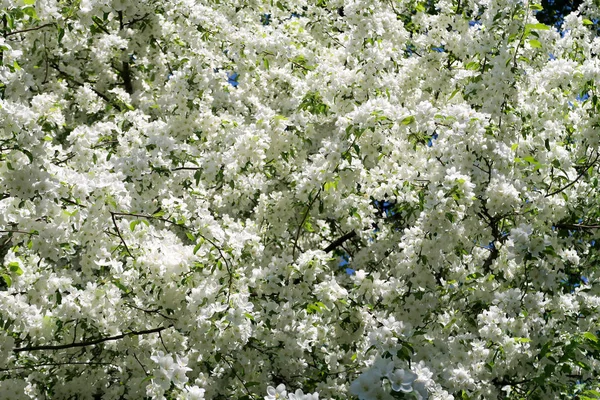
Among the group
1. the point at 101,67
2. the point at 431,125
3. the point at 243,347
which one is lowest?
the point at 243,347

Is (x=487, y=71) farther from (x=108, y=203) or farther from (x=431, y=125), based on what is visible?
(x=108, y=203)

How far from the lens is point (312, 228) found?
594cm

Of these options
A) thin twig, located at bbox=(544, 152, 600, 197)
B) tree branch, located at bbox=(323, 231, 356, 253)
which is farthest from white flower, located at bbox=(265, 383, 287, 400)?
tree branch, located at bbox=(323, 231, 356, 253)

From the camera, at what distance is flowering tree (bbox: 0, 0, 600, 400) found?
14.7ft

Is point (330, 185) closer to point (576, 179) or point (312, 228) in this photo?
point (312, 228)

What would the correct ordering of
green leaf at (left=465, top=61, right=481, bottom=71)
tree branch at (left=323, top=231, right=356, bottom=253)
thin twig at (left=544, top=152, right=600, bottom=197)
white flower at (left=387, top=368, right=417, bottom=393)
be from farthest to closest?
tree branch at (left=323, top=231, right=356, bottom=253) < green leaf at (left=465, top=61, right=481, bottom=71) < thin twig at (left=544, top=152, right=600, bottom=197) < white flower at (left=387, top=368, right=417, bottom=393)

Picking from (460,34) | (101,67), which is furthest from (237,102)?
(460,34)

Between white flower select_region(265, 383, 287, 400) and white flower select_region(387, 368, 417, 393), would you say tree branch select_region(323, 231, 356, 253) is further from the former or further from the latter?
white flower select_region(387, 368, 417, 393)

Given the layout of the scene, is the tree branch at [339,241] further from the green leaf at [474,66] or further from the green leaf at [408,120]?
the green leaf at [474,66]

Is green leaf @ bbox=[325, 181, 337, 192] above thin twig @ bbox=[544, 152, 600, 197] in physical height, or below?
below

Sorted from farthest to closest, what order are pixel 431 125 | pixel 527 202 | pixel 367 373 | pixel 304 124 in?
pixel 304 124 → pixel 527 202 → pixel 431 125 → pixel 367 373

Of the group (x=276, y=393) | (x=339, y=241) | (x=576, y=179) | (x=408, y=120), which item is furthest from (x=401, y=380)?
(x=339, y=241)

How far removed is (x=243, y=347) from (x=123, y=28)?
3622mm

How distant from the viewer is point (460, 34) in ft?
21.4
